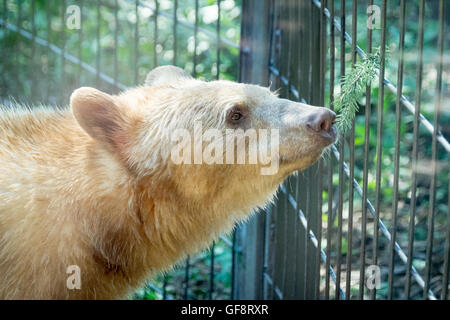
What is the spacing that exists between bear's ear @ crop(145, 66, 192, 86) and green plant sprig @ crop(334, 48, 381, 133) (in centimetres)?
102

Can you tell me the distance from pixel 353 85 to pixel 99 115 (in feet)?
4.43

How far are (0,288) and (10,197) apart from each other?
0.46 metres

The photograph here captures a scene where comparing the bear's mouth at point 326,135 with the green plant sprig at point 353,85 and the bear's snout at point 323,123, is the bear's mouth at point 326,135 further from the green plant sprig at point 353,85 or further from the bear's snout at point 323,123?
the green plant sprig at point 353,85

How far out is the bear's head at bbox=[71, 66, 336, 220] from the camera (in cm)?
301

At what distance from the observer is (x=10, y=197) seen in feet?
9.86

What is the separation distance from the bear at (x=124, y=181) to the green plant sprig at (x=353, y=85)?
17 centimetres

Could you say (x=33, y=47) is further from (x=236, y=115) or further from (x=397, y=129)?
(x=397, y=129)

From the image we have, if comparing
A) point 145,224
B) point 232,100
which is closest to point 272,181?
point 232,100

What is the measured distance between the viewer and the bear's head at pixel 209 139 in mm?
3014

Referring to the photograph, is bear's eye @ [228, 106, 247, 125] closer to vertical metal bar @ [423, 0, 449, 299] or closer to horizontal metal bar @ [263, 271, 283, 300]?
vertical metal bar @ [423, 0, 449, 299]

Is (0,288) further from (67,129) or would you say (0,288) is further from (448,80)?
(448,80)

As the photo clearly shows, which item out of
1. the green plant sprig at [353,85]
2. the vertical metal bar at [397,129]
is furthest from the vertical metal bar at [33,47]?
the vertical metal bar at [397,129]

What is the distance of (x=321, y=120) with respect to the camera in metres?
2.89

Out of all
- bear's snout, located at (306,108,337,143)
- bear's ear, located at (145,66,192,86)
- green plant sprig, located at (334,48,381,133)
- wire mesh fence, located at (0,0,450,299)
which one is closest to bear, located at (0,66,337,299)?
bear's snout, located at (306,108,337,143)
